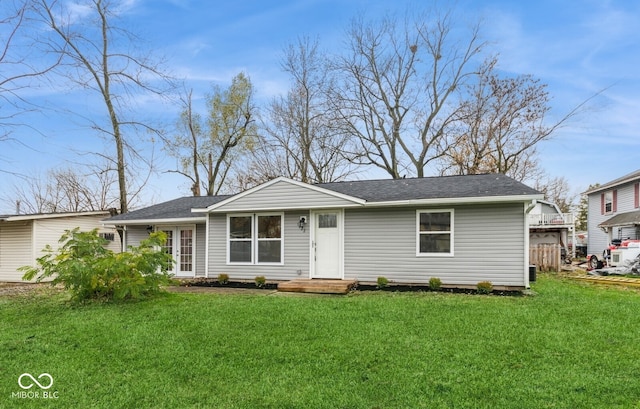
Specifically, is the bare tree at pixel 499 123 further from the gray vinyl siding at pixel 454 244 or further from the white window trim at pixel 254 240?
the white window trim at pixel 254 240

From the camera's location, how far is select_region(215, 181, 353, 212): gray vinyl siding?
34.9 ft

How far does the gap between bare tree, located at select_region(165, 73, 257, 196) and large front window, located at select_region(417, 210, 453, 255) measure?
16.5 metres

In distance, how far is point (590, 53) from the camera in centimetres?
1404

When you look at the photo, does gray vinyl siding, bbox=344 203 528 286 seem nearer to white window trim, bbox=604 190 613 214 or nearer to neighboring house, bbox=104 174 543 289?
neighboring house, bbox=104 174 543 289

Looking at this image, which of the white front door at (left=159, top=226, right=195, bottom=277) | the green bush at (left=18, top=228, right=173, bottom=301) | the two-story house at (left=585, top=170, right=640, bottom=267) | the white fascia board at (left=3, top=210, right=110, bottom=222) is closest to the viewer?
the green bush at (left=18, top=228, right=173, bottom=301)

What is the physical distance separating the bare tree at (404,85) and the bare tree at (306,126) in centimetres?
93

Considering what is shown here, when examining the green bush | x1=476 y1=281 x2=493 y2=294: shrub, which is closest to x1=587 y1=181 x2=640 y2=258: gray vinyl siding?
x1=476 y1=281 x2=493 y2=294: shrub

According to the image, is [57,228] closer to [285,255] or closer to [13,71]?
[285,255]

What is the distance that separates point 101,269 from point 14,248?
31.9 feet

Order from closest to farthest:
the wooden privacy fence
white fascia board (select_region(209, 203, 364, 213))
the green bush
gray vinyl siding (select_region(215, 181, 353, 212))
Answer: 1. the green bush
2. white fascia board (select_region(209, 203, 364, 213))
3. gray vinyl siding (select_region(215, 181, 353, 212))
4. the wooden privacy fence

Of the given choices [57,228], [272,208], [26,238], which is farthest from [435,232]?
[26,238]

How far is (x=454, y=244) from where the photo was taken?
31.9 ft

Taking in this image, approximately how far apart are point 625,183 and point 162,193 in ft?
88.1

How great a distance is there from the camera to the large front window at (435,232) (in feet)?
32.2
